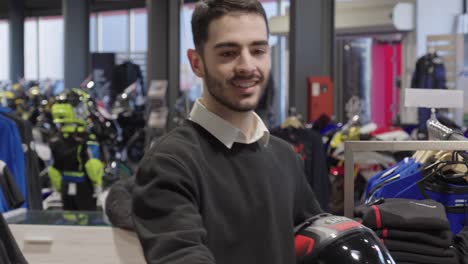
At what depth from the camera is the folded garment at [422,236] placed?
1.79 meters

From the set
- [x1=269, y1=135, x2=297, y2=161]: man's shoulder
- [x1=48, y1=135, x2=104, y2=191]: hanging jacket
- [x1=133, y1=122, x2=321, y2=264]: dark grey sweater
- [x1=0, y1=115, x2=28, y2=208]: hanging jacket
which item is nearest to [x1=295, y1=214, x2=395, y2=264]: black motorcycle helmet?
[x1=133, y1=122, x2=321, y2=264]: dark grey sweater

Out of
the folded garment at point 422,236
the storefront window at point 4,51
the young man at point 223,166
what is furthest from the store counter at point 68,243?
the storefront window at point 4,51

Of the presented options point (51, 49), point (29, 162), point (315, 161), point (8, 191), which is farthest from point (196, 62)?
point (51, 49)

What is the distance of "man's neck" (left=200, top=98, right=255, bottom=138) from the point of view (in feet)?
4.47

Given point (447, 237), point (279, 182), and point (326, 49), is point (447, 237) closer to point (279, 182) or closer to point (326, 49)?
point (279, 182)

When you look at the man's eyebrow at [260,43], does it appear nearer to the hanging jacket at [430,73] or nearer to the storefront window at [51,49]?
the hanging jacket at [430,73]

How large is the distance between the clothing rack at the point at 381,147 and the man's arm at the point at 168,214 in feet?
2.47

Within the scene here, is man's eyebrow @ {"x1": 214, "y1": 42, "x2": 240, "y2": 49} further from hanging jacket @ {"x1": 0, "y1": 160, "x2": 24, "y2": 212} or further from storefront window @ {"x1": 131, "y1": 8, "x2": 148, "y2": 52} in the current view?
storefront window @ {"x1": 131, "y1": 8, "x2": 148, "y2": 52}

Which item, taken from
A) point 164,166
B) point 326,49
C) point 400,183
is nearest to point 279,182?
point 164,166

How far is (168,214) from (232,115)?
286 millimetres

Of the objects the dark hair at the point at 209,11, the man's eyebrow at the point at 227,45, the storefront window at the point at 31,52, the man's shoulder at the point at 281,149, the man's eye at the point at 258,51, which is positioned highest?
the storefront window at the point at 31,52

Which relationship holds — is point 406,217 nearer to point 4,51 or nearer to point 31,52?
point 31,52

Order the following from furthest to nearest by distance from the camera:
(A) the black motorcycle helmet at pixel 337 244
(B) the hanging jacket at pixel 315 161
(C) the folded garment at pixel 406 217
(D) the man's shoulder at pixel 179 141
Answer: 1. (B) the hanging jacket at pixel 315 161
2. (C) the folded garment at pixel 406 217
3. (A) the black motorcycle helmet at pixel 337 244
4. (D) the man's shoulder at pixel 179 141

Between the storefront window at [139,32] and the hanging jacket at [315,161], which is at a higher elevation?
the storefront window at [139,32]
